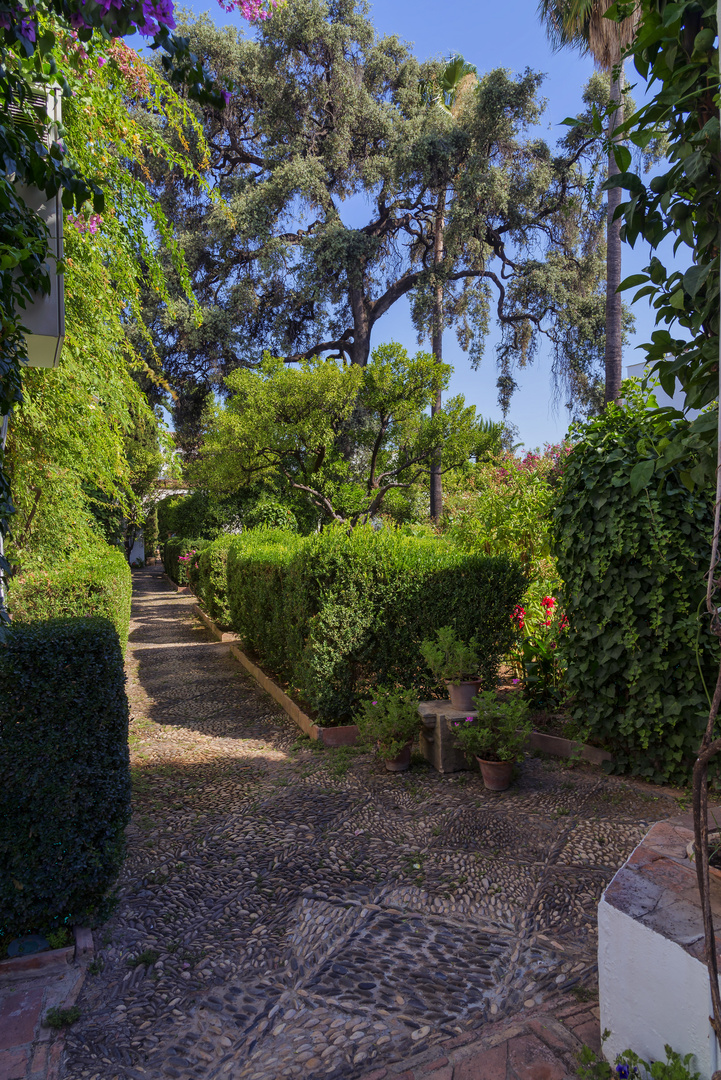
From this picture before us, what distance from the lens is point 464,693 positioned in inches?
189

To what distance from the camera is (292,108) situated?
19203 millimetres

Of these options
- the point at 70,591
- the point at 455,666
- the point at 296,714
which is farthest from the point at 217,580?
the point at 455,666

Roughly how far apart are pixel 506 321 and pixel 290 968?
2040 cm

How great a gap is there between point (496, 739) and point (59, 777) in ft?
8.96

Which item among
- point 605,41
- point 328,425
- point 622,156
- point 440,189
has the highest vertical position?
point 440,189

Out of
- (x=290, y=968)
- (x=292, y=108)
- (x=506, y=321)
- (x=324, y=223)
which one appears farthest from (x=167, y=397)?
(x=290, y=968)

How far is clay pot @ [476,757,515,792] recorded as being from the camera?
13.8 feet

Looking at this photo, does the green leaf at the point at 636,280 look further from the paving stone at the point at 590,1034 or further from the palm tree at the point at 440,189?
the palm tree at the point at 440,189

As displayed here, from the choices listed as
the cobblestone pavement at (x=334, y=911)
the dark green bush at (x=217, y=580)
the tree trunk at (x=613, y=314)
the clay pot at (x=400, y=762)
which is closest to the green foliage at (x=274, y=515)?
the dark green bush at (x=217, y=580)

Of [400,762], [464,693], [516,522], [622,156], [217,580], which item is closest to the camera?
[622,156]

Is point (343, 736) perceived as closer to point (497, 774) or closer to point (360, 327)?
point (497, 774)

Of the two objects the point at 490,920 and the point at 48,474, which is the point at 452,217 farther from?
the point at 490,920

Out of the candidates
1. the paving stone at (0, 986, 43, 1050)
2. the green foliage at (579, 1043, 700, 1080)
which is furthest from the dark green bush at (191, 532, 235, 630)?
the green foliage at (579, 1043, 700, 1080)

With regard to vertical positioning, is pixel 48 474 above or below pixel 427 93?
below
